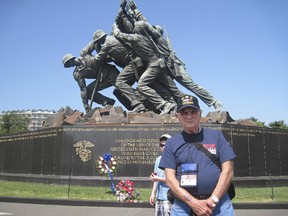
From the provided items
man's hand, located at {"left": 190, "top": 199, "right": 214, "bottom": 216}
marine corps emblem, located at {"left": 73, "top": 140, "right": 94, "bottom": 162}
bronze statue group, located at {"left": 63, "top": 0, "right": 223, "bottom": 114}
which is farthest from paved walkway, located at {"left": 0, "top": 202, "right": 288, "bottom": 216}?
bronze statue group, located at {"left": 63, "top": 0, "right": 223, "bottom": 114}

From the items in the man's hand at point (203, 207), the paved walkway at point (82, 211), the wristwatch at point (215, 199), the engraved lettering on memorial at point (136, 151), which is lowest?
the paved walkway at point (82, 211)

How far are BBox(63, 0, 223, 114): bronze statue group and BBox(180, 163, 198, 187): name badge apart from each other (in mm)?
13622

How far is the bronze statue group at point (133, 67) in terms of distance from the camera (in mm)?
17078

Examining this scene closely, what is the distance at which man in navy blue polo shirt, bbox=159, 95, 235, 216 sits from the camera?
279 centimetres

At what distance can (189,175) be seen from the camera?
9.34ft

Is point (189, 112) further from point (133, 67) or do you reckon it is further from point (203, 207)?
point (133, 67)

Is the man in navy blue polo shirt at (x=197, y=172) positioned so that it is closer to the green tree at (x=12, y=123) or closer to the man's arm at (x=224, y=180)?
the man's arm at (x=224, y=180)

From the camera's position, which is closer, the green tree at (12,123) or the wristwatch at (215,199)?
the wristwatch at (215,199)

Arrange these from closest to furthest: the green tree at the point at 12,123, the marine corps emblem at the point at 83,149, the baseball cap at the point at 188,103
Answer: the baseball cap at the point at 188,103 → the marine corps emblem at the point at 83,149 → the green tree at the point at 12,123

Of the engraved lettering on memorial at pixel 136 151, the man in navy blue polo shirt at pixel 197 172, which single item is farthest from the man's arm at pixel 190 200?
the engraved lettering on memorial at pixel 136 151

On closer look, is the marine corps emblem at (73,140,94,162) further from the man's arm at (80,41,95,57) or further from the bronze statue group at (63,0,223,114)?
the man's arm at (80,41,95,57)

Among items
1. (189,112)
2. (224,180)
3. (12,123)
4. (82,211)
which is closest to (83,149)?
(82,211)

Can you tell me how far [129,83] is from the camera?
60.7ft

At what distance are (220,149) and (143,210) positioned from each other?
19.5ft
